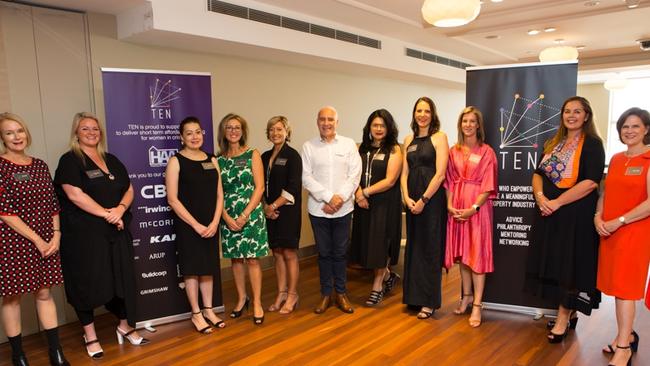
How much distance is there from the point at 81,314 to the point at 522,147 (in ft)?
11.5

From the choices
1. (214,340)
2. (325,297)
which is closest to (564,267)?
(325,297)

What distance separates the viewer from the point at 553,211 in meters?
3.04

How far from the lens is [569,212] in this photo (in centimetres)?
301

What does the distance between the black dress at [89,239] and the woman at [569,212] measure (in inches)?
118

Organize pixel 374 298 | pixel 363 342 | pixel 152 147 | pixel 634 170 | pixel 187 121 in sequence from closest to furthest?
pixel 634 170 < pixel 363 342 < pixel 187 121 < pixel 152 147 < pixel 374 298

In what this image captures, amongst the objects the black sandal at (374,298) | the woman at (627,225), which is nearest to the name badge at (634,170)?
the woman at (627,225)

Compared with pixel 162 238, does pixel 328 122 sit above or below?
above

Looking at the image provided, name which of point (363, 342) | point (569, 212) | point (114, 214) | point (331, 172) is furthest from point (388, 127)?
point (114, 214)

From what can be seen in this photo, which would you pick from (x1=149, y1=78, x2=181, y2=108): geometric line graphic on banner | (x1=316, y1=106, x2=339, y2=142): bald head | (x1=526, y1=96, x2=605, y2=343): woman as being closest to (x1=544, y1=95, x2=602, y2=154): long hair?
(x1=526, y1=96, x2=605, y2=343): woman

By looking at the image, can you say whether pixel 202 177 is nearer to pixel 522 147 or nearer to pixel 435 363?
pixel 435 363

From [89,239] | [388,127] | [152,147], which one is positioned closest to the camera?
[89,239]

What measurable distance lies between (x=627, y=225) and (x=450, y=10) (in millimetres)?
1740

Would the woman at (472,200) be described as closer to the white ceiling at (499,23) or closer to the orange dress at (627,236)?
the orange dress at (627,236)

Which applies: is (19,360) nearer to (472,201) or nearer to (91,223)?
(91,223)
